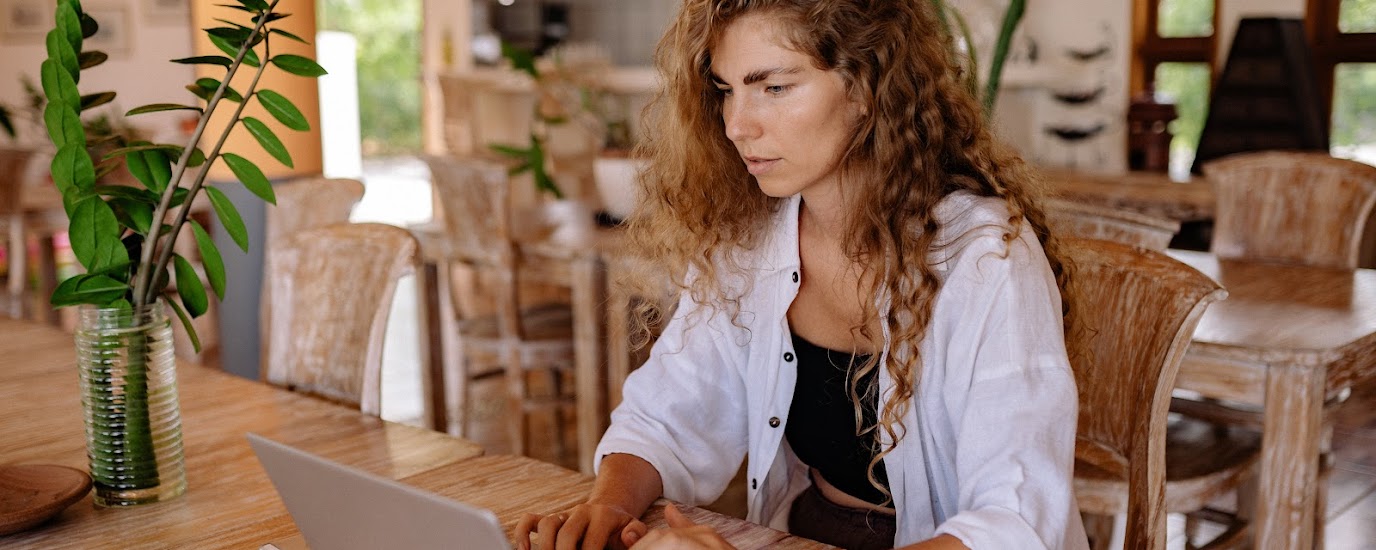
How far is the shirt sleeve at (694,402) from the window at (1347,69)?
4268mm

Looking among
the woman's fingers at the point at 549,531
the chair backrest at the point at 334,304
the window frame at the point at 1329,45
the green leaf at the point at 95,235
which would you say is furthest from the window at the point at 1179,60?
the green leaf at the point at 95,235

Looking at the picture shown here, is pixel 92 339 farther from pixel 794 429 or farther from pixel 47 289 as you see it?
pixel 47 289

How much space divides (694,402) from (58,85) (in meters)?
0.82

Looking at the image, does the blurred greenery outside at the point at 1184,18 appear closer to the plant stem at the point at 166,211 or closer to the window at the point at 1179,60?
the window at the point at 1179,60

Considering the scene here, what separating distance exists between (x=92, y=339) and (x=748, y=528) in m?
0.72

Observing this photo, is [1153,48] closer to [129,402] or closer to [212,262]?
[212,262]

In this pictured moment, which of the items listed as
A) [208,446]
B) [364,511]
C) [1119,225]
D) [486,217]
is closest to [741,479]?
[486,217]

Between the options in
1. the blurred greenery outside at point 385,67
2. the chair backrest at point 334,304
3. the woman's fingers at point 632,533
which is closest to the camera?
the woman's fingers at point 632,533

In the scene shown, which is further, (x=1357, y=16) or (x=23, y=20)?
(x=23, y=20)

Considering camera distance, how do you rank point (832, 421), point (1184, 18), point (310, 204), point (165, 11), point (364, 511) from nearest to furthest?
1. point (364, 511)
2. point (832, 421)
3. point (310, 204)
4. point (1184, 18)
5. point (165, 11)

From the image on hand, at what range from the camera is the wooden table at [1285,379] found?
209 centimetres

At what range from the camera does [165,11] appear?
8062mm

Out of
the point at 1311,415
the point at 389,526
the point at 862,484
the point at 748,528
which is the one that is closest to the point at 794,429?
the point at 862,484

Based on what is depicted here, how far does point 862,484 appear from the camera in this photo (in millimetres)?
1598
